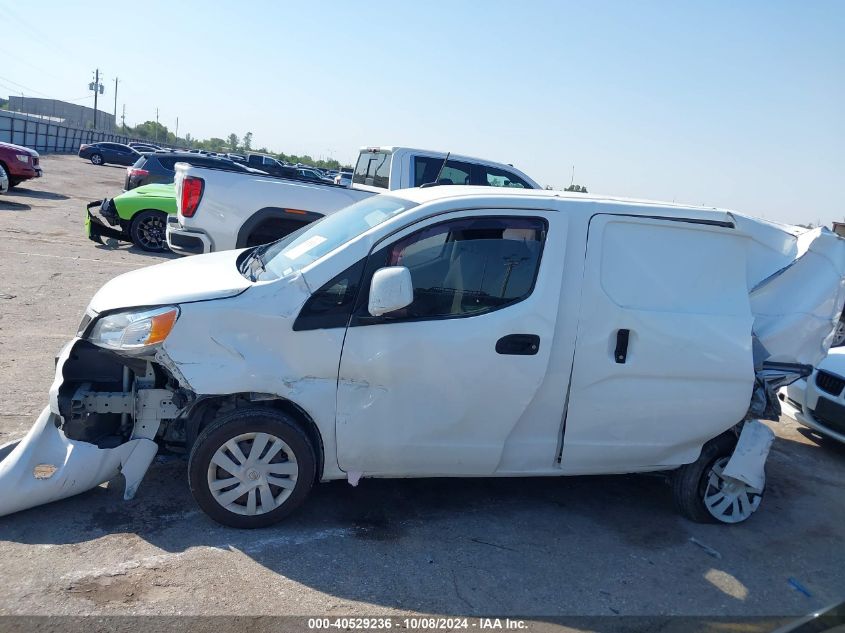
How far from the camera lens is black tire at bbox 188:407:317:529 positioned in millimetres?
3838

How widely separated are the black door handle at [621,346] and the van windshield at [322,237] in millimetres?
1432

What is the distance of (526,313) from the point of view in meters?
4.01

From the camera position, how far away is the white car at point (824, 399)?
20.3 feet

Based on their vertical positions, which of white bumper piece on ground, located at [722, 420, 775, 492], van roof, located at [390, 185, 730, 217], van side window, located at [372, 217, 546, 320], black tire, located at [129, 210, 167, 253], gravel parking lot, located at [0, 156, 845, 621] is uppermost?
van roof, located at [390, 185, 730, 217]

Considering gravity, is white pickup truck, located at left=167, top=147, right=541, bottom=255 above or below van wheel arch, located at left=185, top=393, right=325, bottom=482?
above

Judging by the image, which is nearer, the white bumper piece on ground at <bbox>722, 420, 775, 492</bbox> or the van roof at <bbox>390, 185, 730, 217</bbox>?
the van roof at <bbox>390, 185, 730, 217</bbox>

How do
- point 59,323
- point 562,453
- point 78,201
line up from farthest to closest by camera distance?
point 78,201, point 59,323, point 562,453

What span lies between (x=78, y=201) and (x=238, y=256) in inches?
700

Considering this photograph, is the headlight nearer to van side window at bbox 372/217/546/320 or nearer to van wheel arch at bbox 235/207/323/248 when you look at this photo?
van side window at bbox 372/217/546/320

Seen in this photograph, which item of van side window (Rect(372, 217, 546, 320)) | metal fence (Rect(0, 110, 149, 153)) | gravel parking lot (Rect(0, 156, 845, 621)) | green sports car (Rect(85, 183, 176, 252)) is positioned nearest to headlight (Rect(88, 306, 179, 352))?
gravel parking lot (Rect(0, 156, 845, 621))

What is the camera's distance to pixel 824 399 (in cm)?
630

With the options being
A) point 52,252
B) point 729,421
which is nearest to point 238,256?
point 729,421

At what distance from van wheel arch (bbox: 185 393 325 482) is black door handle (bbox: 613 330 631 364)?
5.84ft

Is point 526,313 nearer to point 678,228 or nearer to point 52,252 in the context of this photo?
point 678,228
